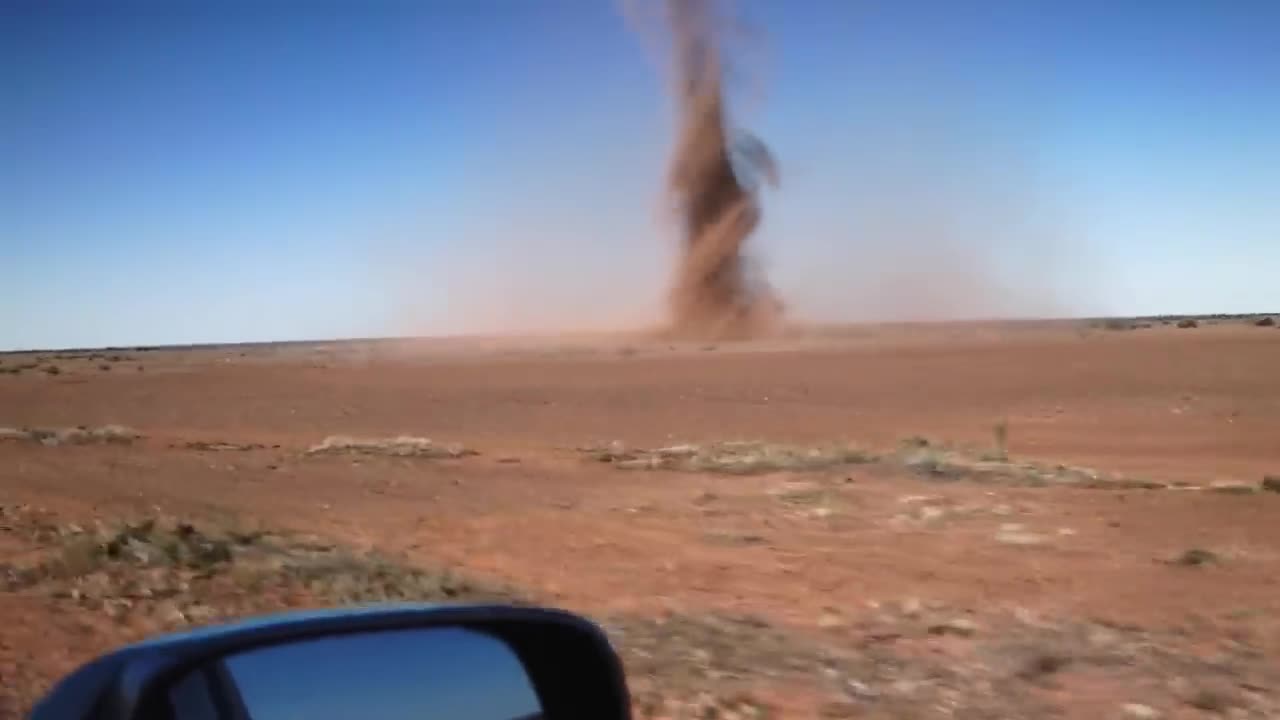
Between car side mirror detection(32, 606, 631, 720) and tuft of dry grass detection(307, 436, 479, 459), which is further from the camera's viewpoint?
tuft of dry grass detection(307, 436, 479, 459)

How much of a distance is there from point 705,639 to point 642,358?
55.0 metres

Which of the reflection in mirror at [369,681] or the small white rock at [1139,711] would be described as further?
the small white rock at [1139,711]

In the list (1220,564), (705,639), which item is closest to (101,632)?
(705,639)

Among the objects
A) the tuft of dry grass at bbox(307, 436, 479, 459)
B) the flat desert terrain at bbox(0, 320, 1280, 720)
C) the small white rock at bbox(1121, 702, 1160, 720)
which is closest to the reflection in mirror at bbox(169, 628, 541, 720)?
the flat desert terrain at bbox(0, 320, 1280, 720)

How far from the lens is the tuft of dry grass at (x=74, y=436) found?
2788cm

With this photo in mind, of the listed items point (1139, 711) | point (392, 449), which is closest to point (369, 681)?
point (1139, 711)

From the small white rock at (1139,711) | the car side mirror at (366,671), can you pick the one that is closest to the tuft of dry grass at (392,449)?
the small white rock at (1139,711)

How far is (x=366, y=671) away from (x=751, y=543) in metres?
11.8

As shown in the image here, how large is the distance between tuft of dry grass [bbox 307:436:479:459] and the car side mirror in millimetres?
21688

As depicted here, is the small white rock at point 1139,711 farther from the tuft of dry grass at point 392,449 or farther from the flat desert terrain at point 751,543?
the tuft of dry grass at point 392,449

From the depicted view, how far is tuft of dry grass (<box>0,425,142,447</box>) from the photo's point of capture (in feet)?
91.5

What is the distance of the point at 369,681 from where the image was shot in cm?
285

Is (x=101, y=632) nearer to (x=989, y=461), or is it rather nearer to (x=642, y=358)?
(x=989, y=461)

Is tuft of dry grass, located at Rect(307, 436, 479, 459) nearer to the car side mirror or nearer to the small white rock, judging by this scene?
the small white rock
